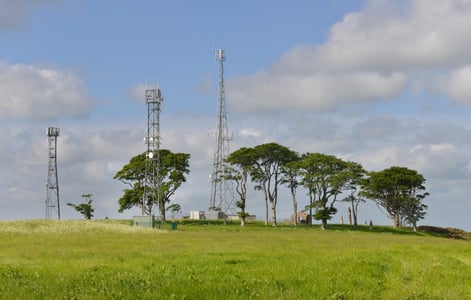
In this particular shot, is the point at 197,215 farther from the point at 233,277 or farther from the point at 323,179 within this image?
the point at 233,277

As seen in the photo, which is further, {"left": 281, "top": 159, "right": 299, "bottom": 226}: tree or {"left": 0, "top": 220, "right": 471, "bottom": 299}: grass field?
{"left": 281, "top": 159, "right": 299, "bottom": 226}: tree

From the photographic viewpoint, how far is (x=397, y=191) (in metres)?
96.2

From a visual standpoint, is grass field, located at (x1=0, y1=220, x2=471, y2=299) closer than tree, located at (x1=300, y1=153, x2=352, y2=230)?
Yes

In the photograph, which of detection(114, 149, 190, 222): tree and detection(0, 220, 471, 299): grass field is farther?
detection(114, 149, 190, 222): tree

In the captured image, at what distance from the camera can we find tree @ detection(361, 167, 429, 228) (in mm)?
94125

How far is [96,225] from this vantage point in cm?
6838

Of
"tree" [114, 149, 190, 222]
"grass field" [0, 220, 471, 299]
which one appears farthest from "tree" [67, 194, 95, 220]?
"grass field" [0, 220, 471, 299]

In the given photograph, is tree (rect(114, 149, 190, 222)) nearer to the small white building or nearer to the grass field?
the small white building

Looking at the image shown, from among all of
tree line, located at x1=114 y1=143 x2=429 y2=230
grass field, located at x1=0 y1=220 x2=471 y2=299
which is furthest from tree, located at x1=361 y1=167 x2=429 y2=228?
grass field, located at x1=0 y1=220 x2=471 y2=299

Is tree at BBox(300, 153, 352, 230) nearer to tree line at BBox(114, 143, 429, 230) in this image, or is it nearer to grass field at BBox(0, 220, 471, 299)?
tree line at BBox(114, 143, 429, 230)

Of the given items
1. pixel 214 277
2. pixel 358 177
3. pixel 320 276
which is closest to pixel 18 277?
pixel 214 277

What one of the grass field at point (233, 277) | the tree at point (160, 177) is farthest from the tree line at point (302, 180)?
the grass field at point (233, 277)

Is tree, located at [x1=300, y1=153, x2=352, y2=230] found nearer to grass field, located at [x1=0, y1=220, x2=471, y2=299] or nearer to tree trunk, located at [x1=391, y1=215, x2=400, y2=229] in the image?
tree trunk, located at [x1=391, y1=215, x2=400, y2=229]

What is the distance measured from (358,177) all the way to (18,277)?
7649 centimetres
